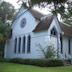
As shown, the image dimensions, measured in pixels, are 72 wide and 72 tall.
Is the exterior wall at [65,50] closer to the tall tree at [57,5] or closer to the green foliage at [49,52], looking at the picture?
the green foliage at [49,52]

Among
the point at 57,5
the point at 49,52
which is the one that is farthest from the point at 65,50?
the point at 57,5

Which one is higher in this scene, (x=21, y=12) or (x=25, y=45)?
(x=21, y=12)

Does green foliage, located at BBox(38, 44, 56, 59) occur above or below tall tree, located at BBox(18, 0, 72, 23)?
below

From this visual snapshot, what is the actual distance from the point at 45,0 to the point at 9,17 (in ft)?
109

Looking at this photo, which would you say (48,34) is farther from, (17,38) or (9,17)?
(9,17)

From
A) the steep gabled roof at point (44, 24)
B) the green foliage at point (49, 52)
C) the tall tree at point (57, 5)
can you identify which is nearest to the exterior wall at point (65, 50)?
the steep gabled roof at point (44, 24)

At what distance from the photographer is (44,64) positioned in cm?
2156

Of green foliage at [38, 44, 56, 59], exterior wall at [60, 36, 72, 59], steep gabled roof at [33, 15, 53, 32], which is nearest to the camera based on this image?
green foliage at [38, 44, 56, 59]

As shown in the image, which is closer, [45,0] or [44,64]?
[45,0]

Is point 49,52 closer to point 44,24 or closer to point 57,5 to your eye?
point 44,24


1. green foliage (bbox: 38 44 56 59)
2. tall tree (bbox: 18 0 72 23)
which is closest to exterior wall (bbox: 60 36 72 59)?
green foliage (bbox: 38 44 56 59)

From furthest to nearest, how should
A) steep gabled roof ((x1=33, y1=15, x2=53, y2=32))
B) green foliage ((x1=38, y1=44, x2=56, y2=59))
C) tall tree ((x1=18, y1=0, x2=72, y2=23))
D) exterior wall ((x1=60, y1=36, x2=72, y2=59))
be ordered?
exterior wall ((x1=60, y1=36, x2=72, y2=59)) < steep gabled roof ((x1=33, y1=15, x2=53, y2=32)) < green foliage ((x1=38, y1=44, x2=56, y2=59)) < tall tree ((x1=18, y1=0, x2=72, y2=23))

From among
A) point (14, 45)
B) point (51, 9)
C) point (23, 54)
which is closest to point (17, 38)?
point (14, 45)

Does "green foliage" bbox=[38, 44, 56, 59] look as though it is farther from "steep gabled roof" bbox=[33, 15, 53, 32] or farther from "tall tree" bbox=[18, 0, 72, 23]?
"tall tree" bbox=[18, 0, 72, 23]
